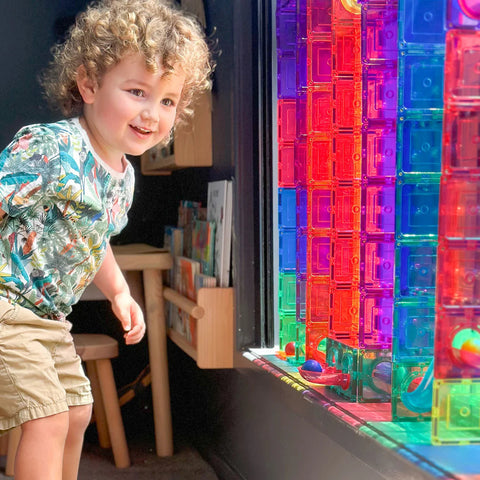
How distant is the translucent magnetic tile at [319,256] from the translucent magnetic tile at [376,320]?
21 centimetres

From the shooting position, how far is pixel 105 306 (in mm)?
3160

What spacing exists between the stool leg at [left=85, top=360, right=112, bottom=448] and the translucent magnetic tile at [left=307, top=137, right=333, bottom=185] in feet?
4.37

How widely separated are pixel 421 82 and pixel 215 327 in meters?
1.07

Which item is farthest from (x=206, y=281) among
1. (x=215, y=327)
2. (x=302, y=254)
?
(x=302, y=254)

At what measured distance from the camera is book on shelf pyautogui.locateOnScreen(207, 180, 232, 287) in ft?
7.04

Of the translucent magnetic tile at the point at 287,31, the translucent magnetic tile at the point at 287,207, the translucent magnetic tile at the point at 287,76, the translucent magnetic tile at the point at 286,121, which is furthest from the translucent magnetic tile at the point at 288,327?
the translucent magnetic tile at the point at 287,31

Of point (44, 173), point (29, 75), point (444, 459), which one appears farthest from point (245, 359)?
point (29, 75)

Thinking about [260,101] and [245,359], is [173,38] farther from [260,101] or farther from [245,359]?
[245,359]

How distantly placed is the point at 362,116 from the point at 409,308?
37 centimetres

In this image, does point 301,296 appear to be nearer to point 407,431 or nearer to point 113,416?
point 407,431

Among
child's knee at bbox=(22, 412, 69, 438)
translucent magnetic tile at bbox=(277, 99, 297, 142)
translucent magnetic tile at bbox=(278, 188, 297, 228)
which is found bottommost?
child's knee at bbox=(22, 412, 69, 438)

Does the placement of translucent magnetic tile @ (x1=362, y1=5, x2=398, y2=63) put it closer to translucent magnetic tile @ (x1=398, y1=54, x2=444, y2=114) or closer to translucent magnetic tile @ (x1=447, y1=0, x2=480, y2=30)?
translucent magnetic tile @ (x1=398, y1=54, x2=444, y2=114)

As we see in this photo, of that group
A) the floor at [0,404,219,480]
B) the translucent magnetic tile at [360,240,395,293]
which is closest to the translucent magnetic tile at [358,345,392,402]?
the translucent magnetic tile at [360,240,395,293]

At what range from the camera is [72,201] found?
149cm
